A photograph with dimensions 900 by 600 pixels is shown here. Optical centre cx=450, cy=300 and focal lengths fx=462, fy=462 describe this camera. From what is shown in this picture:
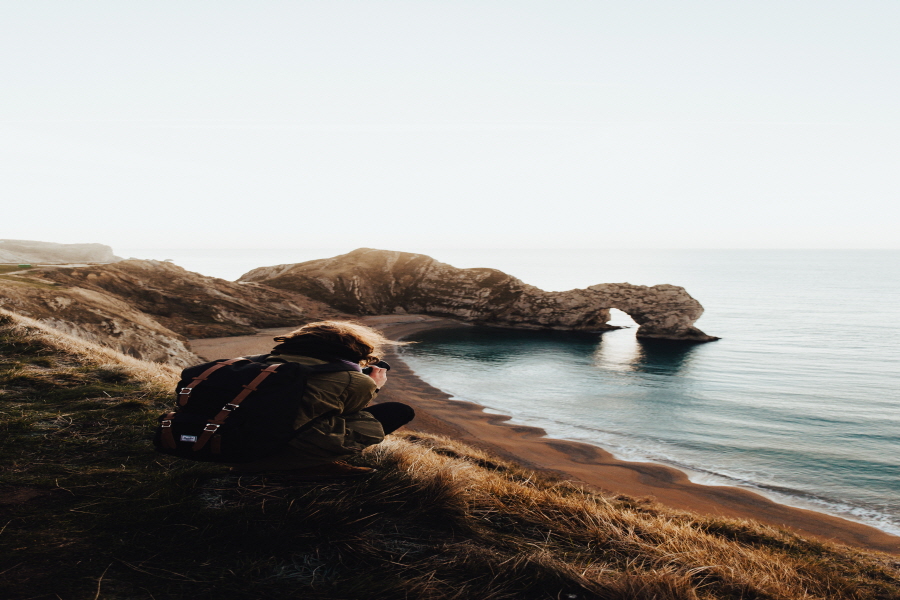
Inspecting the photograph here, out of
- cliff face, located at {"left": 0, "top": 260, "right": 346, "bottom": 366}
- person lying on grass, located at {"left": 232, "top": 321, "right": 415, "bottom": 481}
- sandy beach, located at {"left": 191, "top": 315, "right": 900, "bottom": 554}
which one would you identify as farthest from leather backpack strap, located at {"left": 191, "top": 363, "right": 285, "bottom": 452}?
cliff face, located at {"left": 0, "top": 260, "right": 346, "bottom": 366}

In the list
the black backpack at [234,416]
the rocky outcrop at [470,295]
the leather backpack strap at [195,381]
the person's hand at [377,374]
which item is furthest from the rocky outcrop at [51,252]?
the person's hand at [377,374]

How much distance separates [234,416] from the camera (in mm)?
3396

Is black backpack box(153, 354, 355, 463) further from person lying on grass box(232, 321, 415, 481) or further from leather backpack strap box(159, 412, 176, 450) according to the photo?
person lying on grass box(232, 321, 415, 481)


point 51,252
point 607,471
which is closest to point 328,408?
point 607,471

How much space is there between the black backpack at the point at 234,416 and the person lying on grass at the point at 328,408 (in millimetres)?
160

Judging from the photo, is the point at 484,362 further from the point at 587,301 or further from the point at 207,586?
the point at 207,586

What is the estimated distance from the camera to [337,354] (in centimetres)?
407

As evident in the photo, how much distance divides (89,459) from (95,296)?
3860cm

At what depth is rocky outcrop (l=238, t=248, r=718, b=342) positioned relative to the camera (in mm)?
63781

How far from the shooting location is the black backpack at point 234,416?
3.38 m

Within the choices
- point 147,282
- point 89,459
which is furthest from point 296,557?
point 147,282

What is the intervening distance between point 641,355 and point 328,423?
176 feet

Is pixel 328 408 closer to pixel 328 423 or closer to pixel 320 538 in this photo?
pixel 328 423

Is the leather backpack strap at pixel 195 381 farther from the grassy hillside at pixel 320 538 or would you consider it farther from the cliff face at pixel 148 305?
the cliff face at pixel 148 305
